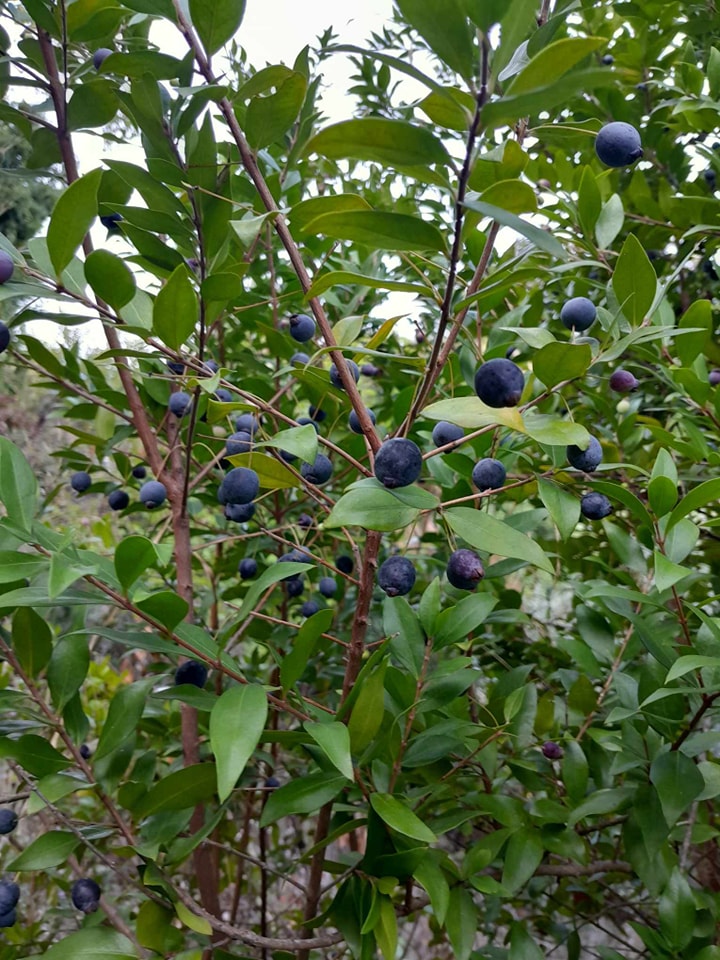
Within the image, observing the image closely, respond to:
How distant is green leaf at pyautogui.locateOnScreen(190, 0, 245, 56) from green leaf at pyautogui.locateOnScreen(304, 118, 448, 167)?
A: 259 millimetres

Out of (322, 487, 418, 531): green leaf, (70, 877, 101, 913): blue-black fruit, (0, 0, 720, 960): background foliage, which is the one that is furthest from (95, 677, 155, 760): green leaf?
(322, 487, 418, 531): green leaf

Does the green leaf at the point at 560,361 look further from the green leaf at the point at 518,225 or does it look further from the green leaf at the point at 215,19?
the green leaf at the point at 215,19

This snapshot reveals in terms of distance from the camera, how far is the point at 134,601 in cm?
60

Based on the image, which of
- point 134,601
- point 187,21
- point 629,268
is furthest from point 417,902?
point 187,21

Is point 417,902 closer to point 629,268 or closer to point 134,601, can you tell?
point 134,601

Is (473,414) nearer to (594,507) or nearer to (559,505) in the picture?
(559,505)

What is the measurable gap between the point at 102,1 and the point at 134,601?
0.73 m

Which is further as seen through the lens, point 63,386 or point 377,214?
point 63,386

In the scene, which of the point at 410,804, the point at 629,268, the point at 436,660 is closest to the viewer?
the point at 629,268

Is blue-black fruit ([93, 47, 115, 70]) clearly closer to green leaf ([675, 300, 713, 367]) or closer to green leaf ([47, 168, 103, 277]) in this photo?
green leaf ([47, 168, 103, 277])

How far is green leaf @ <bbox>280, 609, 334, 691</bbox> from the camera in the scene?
2.09 feet

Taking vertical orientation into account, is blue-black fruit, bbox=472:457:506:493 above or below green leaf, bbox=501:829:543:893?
above

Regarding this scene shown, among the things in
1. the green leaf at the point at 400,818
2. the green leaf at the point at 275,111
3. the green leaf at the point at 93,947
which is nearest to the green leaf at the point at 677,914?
the green leaf at the point at 400,818

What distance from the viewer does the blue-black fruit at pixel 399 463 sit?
55 centimetres
